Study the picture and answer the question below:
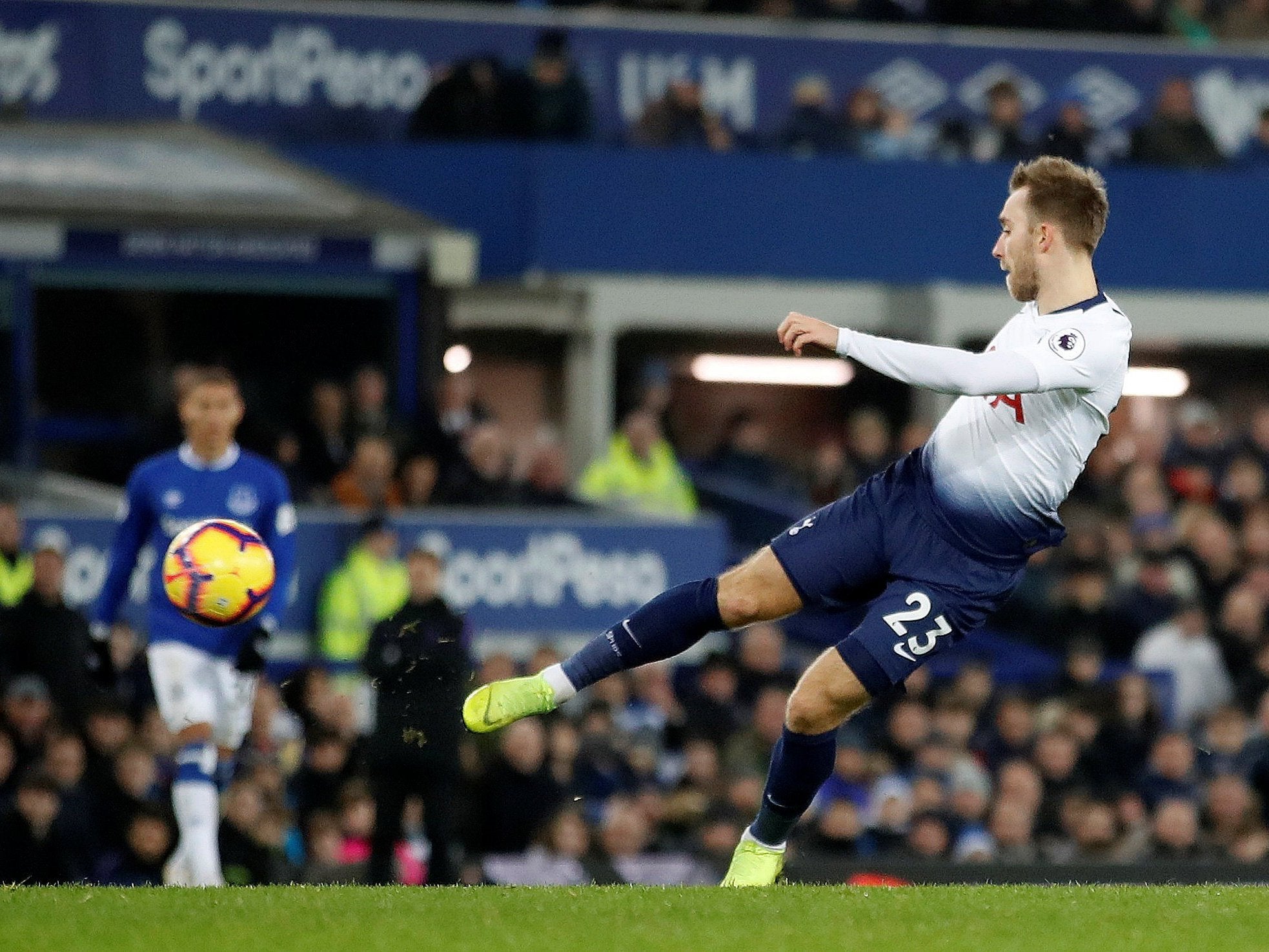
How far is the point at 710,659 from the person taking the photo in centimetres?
1241

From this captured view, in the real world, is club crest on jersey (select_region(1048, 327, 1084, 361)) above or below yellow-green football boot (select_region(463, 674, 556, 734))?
above

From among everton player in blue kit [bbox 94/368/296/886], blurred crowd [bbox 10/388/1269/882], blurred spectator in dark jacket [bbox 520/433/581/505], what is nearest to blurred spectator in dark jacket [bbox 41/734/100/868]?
blurred crowd [bbox 10/388/1269/882]

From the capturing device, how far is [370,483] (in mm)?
13203

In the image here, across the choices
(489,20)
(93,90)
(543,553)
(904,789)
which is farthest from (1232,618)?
(93,90)

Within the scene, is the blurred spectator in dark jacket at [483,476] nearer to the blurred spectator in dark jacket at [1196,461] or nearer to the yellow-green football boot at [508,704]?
the blurred spectator in dark jacket at [1196,461]

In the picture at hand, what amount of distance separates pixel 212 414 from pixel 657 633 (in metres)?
2.75

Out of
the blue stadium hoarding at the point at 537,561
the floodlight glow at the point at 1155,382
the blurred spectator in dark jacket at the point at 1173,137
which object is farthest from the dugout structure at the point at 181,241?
the floodlight glow at the point at 1155,382

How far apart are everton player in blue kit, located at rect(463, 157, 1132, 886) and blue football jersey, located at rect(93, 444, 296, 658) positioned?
2198mm

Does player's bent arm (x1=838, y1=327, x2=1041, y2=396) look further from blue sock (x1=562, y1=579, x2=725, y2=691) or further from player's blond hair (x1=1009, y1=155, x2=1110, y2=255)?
blue sock (x1=562, y1=579, x2=725, y2=691)

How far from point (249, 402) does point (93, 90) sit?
12.4ft

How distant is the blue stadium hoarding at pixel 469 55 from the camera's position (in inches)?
653

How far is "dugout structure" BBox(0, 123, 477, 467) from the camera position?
14727mm

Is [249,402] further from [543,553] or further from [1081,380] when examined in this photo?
[1081,380]

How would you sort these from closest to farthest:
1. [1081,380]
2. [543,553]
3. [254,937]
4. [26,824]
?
[254,937], [1081,380], [26,824], [543,553]
